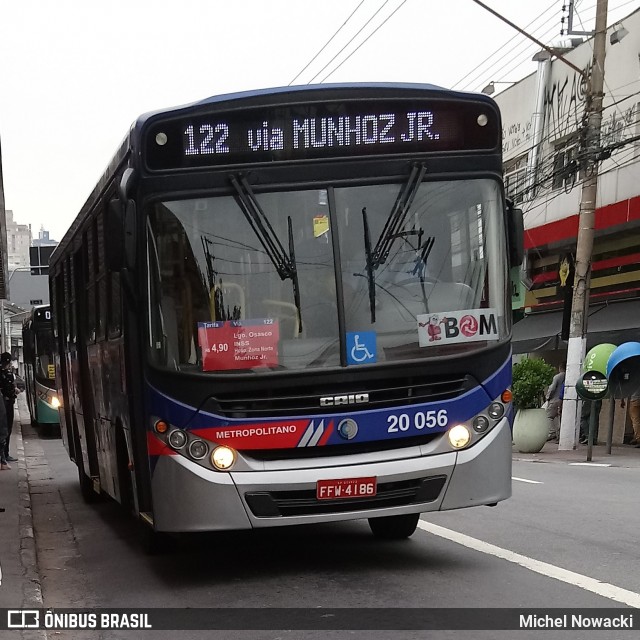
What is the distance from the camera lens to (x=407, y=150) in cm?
749

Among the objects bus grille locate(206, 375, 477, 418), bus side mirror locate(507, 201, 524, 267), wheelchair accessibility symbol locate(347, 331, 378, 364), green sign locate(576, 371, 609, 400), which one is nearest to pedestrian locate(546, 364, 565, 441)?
green sign locate(576, 371, 609, 400)

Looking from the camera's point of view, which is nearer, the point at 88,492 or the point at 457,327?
the point at 457,327

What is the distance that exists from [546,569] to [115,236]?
3.62 metres

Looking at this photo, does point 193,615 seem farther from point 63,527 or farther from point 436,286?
point 63,527

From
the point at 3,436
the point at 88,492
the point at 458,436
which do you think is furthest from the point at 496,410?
the point at 3,436

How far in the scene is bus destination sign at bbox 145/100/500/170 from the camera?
734cm

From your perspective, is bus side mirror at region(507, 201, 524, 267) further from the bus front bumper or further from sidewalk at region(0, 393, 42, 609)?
sidewalk at region(0, 393, 42, 609)

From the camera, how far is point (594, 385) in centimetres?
1917

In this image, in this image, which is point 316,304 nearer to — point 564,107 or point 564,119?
point 564,119

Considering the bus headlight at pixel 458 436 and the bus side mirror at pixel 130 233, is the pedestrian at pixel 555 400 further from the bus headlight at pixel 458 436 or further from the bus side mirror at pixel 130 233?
the bus side mirror at pixel 130 233

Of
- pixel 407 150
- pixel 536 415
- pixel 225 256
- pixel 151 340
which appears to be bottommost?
pixel 536 415

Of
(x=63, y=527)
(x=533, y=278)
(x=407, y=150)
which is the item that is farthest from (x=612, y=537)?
(x=533, y=278)

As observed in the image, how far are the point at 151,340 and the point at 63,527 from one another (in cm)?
526

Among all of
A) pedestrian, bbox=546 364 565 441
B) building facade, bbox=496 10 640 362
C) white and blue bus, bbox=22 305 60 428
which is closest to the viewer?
pedestrian, bbox=546 364 565 441
